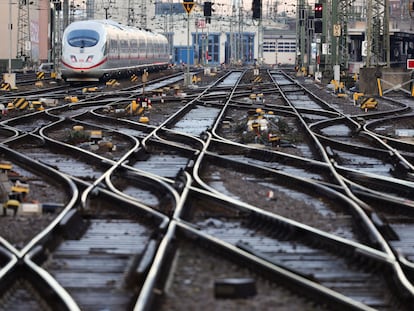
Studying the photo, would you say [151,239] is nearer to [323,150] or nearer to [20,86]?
[323,150]

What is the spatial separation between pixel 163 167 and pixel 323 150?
2.93 m

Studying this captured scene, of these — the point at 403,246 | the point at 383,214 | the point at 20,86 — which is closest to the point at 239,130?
the point at 383,214

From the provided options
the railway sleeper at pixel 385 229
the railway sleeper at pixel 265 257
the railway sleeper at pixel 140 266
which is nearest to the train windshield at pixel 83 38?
the railway sleeper at pixel 385 229

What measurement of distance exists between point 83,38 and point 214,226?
33.0 m

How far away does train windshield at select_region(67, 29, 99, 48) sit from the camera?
40312mm

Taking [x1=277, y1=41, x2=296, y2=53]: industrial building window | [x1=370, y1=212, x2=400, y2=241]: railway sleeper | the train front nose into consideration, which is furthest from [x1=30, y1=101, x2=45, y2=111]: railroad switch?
[x1=277, y1=41, x2=296, y2=53]: industrial building window

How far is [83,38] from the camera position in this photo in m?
40.6

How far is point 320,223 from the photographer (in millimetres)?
8812

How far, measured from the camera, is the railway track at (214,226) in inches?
243

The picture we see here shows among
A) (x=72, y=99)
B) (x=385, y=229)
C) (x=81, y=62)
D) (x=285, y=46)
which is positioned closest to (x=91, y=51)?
(x=81, y=62)

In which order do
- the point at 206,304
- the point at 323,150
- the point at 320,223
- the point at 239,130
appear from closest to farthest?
the point at 206,304 < the point at 320,223 < the point at 323,150 < the point at 239,130

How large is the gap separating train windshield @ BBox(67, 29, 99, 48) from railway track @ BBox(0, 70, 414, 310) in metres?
23.5

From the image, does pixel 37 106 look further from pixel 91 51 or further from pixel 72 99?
pixel 91 51

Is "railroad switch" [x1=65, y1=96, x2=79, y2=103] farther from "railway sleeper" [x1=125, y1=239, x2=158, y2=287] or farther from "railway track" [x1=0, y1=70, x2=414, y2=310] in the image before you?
"railway sleeper" [x1=125, y1=239, x2=158, y2=287]
